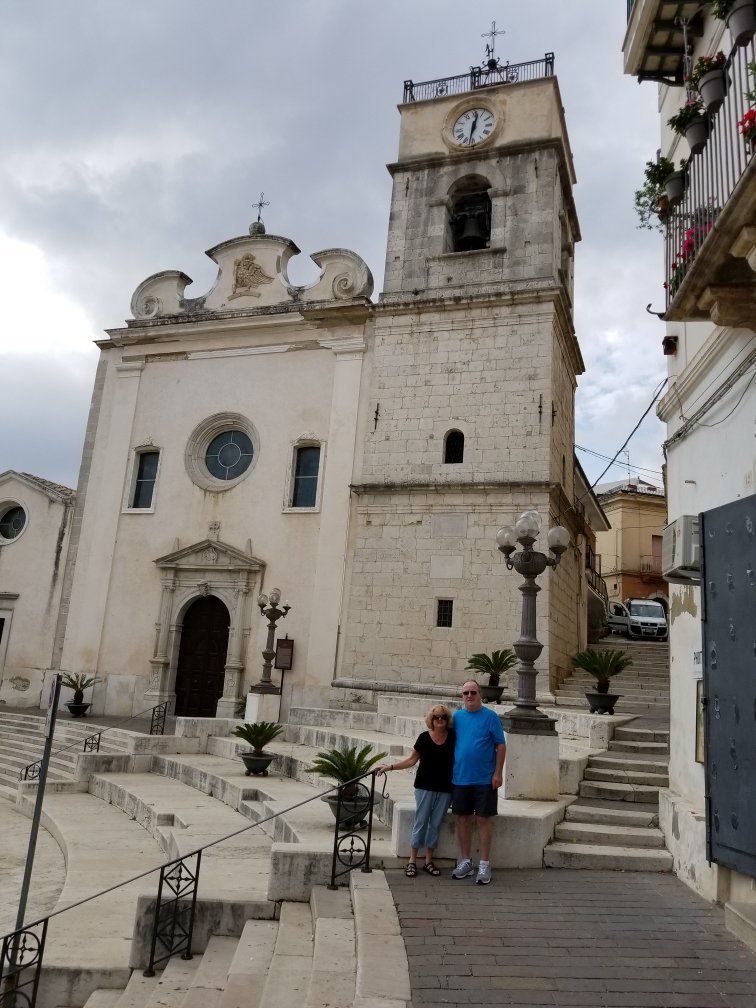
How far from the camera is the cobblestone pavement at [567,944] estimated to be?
4.20m

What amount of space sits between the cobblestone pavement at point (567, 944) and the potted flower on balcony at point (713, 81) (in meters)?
5.98

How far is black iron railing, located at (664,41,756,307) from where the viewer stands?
211 inches

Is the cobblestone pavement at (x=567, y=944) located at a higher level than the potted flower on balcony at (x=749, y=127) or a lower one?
lower

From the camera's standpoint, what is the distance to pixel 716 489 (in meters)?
6.54

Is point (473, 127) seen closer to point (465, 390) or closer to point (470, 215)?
point (470, 215)

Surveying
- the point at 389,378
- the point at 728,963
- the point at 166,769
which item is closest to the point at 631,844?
the point at 728,963

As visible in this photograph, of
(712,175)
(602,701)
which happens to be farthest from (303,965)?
(602,701)

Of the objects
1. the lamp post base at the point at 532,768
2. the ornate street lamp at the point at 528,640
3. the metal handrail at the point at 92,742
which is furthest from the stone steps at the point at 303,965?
the metal handrail at the point at 92,742

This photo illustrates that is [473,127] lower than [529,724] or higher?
higher

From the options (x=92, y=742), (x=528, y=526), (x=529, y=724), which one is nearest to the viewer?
(x=529, y=724)

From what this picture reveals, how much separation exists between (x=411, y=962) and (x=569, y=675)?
14.4 meters

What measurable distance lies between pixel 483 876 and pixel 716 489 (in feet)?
12.2

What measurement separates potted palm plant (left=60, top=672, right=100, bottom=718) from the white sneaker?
1532 cm

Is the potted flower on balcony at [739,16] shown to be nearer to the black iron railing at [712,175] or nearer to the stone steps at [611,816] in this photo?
the black iron railing at [712,175]
